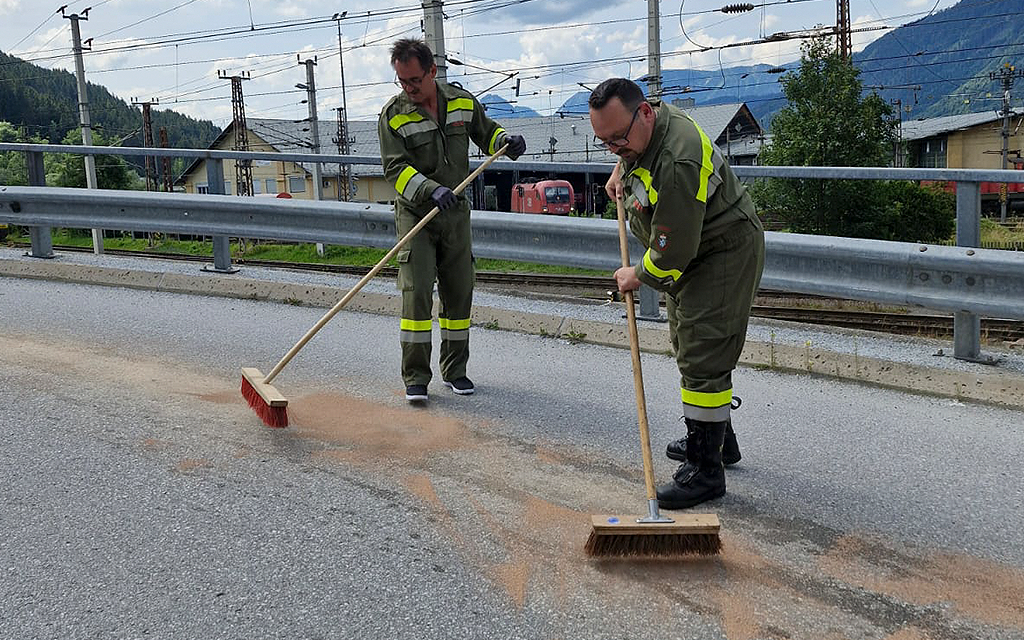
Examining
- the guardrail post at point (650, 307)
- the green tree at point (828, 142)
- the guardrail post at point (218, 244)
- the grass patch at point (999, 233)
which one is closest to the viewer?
the guardrail post at point (650, 307)

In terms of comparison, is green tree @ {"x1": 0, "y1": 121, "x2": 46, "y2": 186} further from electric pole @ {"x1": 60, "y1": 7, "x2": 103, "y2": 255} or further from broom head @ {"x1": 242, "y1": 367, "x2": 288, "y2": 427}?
broom head @ {"x1": 242, "y1": 367, "x2": 288, "y2": 427}

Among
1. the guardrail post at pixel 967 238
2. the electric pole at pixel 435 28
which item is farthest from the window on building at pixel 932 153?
the guardrail post at pixel 967 238

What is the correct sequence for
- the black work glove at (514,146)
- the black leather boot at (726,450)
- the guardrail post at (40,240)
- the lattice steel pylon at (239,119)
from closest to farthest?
the black leather boot at (726,450)
the black work glove at (514,146)
the guardrail post at (40,240)
the lattice steel pylon at (239,119)

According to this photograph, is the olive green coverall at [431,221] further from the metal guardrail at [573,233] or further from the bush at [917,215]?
the bush at [917,215]

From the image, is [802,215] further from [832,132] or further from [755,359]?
[755,359]

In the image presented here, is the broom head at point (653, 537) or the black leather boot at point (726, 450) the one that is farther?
the black leather boot at point (726, 450)

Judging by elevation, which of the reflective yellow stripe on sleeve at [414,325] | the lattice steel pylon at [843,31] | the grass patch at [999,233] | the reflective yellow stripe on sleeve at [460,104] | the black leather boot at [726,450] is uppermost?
the lattice steel pylon at [843,31]

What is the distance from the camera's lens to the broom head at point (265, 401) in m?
4.12

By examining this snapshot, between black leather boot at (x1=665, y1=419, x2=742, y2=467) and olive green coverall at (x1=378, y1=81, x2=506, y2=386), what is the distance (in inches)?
54.6

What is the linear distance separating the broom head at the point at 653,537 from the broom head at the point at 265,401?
1.73 meters

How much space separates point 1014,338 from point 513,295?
6179mm

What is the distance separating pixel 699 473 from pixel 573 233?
2.80 m

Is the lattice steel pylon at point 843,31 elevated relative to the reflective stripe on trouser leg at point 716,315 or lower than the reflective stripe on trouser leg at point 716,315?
elevated

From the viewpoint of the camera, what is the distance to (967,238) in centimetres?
495
